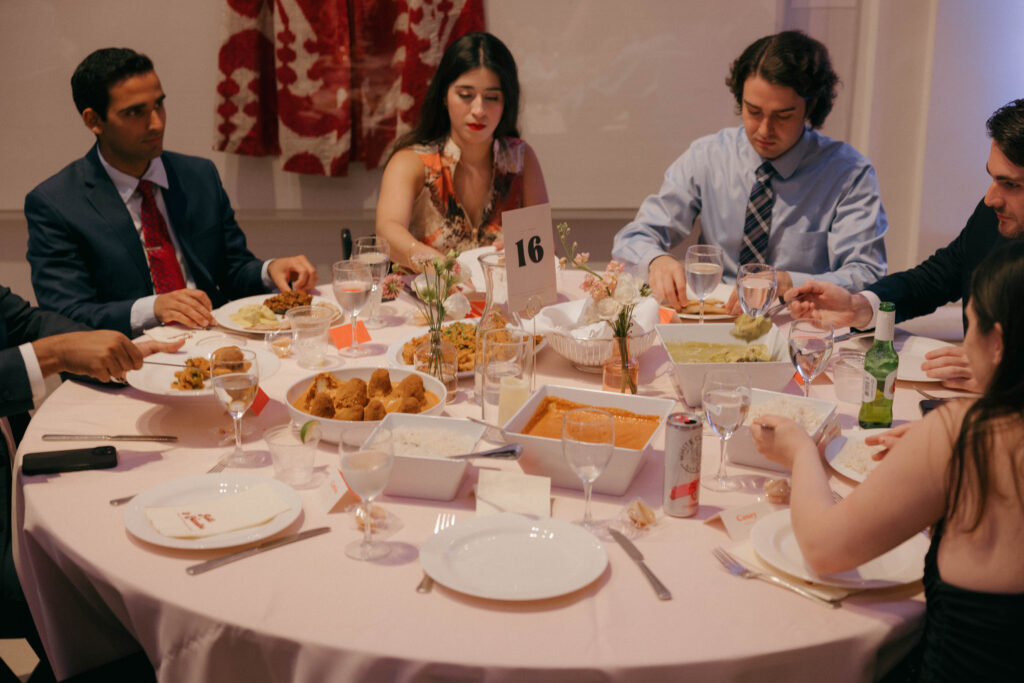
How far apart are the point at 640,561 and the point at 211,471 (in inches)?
31.8

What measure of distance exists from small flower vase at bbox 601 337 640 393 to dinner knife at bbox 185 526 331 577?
72 centimetres

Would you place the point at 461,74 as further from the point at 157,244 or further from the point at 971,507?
the point at 971,507

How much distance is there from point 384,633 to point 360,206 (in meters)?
3.58

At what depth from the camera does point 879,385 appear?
1695 millimetres

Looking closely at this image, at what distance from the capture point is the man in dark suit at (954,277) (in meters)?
1.94

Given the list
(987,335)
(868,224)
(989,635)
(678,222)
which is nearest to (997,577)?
(989,635)

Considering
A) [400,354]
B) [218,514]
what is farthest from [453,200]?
[218,514]

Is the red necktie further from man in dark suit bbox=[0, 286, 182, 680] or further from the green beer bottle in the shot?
the green beer bottle

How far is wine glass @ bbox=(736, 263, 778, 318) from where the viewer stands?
Result: 79.7 inches

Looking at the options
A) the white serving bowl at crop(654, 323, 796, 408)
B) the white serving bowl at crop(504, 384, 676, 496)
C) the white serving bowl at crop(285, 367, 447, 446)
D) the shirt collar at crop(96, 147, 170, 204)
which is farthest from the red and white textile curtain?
the white serving bowl at crop(504, 384, 676, 496)

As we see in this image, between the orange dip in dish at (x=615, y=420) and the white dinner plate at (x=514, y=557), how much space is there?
0.74 ft

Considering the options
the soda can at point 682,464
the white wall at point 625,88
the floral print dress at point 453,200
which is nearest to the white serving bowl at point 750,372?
the soda can at point 682,464

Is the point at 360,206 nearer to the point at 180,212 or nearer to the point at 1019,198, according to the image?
the point at 180,212

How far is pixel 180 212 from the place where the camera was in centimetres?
301
